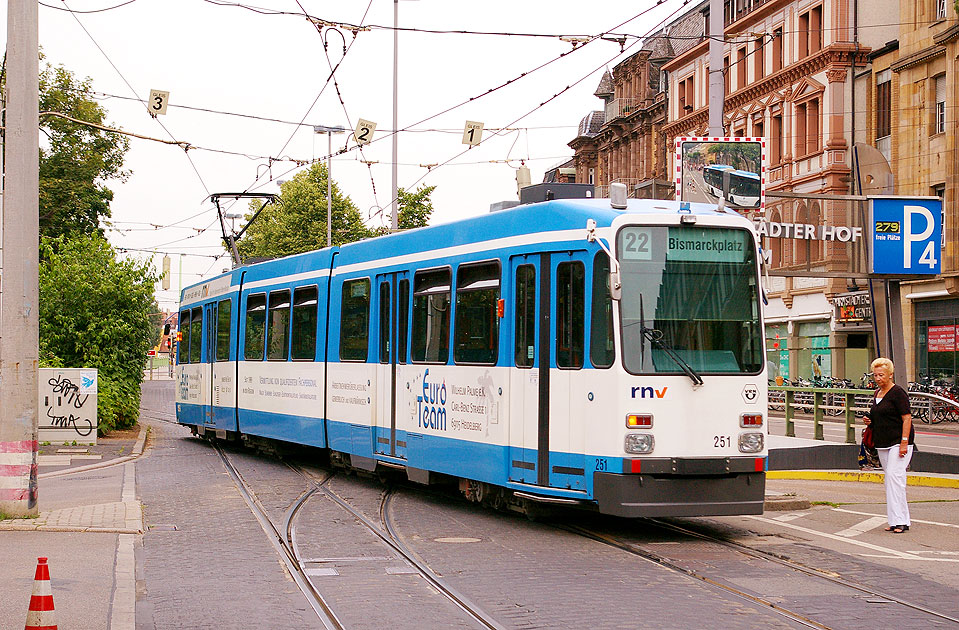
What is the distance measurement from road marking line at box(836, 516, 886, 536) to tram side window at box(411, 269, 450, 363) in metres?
4.53

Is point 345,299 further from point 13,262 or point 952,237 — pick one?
point 952,237

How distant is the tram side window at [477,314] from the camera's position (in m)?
12.7

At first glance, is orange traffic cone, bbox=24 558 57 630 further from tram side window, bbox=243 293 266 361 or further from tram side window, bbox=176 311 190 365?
tram side window, bbox=176 311 190 365

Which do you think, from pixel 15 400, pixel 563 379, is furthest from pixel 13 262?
pixel 563 379

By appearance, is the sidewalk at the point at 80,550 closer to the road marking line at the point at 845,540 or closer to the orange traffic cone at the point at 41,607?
the orange traffic cone at the point at 41,607

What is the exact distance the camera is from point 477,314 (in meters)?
13.0

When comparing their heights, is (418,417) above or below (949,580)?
above

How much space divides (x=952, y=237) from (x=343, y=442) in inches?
1037

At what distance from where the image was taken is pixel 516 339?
40.2ft

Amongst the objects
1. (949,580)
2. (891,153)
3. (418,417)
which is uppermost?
(891,153)

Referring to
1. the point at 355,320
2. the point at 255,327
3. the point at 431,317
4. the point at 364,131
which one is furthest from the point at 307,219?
the point at 431,317

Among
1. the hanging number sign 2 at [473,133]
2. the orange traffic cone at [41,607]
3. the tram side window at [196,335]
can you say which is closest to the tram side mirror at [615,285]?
the orange traffic cone at [41,607]

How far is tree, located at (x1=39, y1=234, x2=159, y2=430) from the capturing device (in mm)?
27188

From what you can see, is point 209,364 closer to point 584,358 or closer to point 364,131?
point 364,131
